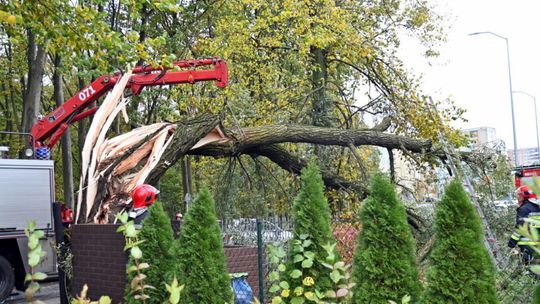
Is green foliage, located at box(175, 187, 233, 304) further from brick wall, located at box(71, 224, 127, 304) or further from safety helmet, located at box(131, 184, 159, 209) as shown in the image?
safety helmet, located at box(131, 184, 159, 209)

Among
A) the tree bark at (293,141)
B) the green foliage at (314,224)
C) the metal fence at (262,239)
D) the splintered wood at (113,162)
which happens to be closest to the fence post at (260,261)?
the metal fence at (262,239)

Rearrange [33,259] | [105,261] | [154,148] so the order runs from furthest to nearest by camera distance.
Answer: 1. [154,148]
2. [105,261]
3. [33,259]

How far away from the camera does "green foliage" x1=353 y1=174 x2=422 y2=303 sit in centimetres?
419

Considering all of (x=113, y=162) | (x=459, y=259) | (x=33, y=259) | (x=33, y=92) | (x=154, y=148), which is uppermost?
(x=33, y=92)

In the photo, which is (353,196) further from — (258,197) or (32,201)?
(32,201)

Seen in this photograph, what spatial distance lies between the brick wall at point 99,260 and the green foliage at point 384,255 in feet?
8.53

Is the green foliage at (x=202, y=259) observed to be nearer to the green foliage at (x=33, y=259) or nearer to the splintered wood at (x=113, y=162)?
the green foliage at (x=33, y=259)

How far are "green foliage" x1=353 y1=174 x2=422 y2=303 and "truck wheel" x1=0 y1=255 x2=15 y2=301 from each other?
25.0 feet

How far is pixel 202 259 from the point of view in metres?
4.39

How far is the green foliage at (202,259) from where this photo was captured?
4367 millimetres

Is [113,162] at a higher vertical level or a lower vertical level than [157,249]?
higher

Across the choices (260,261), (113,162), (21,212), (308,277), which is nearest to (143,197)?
(113,162)

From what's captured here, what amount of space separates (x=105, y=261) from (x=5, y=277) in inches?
192

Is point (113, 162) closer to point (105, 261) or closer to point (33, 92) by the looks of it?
point (105, 261)
